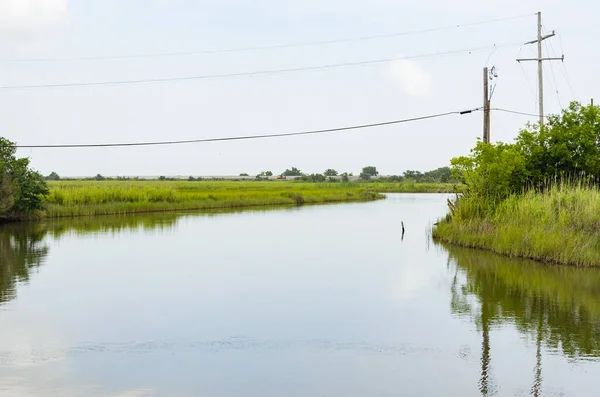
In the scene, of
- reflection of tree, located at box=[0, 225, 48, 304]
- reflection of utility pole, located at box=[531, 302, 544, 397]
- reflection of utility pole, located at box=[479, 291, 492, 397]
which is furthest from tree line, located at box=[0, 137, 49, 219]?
reflection of utility pole, located at box=[531, 302, 544, 397]

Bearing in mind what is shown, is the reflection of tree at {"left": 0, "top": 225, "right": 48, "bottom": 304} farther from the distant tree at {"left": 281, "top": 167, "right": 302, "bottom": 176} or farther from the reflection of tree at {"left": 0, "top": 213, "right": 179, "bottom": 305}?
the distant tree at {"left": 281, "top": 167, "right": 302, "bottom": 176}

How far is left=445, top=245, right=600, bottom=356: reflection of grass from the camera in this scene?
36.2ft

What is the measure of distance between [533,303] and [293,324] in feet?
17.0

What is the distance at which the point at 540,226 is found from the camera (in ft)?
66.6

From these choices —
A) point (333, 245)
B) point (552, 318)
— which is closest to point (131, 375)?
point (552, 318)

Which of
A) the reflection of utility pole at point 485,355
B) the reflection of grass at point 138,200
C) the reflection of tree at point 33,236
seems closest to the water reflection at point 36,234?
the reflection of tree at point 33,236

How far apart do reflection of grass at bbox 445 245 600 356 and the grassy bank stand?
0.53 m

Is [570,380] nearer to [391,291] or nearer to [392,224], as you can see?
[391,291]

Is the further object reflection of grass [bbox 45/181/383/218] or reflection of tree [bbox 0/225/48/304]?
reflection of grass [bbox 45/181/383/218]

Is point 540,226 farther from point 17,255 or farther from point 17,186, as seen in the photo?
point 17,186

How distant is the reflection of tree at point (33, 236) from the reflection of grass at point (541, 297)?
33.4 ft

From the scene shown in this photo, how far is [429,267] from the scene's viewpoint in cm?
1970

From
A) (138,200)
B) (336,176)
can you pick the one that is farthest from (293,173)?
(138,200)

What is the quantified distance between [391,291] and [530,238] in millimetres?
6810
